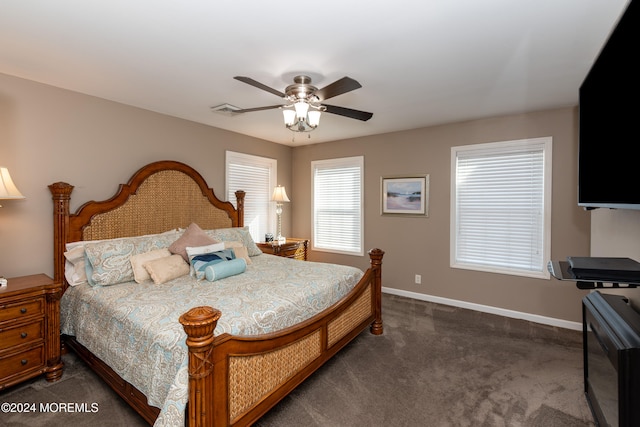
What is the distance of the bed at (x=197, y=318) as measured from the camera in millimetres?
1469

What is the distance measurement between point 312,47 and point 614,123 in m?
1.76

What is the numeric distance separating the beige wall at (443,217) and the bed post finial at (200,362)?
346cm

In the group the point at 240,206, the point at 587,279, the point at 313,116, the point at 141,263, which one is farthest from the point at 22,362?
the point at 587,279

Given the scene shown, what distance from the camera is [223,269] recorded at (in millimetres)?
2703

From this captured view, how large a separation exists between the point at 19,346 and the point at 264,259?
2.15m

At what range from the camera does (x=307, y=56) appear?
7.14ft

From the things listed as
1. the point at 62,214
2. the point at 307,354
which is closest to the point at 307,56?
the point at 307,354

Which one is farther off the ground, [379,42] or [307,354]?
[379,42]

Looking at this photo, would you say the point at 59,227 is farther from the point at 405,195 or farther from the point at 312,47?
the point at 405,195

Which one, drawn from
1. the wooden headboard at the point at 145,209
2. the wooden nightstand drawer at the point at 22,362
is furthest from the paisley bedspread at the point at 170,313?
the wooden headboard at the point at 145,209

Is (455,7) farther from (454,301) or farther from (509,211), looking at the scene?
(454,301)

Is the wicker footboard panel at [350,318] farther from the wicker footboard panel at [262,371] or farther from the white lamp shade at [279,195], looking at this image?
the white lamp shade at [279,195]

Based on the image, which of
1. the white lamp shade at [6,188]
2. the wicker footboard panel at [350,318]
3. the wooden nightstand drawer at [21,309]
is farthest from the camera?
the wicker footboard panel at [350,318]

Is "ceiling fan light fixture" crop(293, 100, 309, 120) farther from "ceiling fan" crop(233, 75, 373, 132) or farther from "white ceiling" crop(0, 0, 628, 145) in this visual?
"white ceiling" crop(0, 0, 628, 145)
